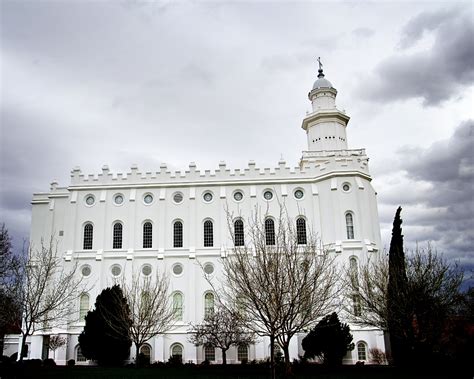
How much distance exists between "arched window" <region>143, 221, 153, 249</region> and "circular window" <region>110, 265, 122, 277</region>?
112 inches

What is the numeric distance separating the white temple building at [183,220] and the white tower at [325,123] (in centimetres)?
274

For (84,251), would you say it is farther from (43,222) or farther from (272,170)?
(272,170)

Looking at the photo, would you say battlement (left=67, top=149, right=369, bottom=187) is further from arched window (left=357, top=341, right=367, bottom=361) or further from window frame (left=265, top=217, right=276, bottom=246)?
arched window (left=357, top=341, right=367, bottom=361)

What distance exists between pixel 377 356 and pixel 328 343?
6024mm

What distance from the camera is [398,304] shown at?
2797cm

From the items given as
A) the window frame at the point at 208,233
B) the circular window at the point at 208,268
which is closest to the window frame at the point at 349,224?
the window frame at the point at 208,233

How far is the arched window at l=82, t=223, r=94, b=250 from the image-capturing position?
4169 centimetres

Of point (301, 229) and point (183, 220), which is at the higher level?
point (183, 220)

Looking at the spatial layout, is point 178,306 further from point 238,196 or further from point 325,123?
point 325,123

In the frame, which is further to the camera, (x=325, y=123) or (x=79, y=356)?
(x=325, y=123)

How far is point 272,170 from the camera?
42719mm

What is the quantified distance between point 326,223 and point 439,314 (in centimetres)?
1462

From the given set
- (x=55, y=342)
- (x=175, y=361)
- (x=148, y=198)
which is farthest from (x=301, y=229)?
(x=55, y=342)

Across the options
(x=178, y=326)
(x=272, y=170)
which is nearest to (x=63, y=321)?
(x=178, y=326)
